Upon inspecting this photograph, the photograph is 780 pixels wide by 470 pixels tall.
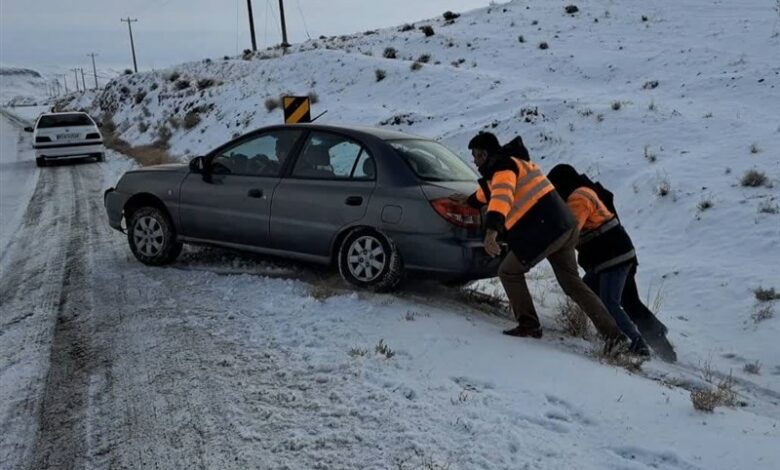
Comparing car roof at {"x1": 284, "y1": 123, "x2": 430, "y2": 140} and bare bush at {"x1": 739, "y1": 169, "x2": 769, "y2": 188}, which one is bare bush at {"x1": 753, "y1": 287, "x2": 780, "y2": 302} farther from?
car roof at {"x1": 284, "y1": 123, "x2": 430, "y2": 140}

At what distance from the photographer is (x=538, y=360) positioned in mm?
4410

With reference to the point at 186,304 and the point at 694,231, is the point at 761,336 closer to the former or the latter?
the point at 694,231

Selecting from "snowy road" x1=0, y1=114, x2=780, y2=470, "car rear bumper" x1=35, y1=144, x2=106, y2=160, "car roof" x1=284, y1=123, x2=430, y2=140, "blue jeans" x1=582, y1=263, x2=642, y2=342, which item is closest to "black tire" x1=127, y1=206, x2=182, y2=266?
"snowy road" x1=0, y1=114, x2=780, y2=470

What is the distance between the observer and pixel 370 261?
5660 millimetres

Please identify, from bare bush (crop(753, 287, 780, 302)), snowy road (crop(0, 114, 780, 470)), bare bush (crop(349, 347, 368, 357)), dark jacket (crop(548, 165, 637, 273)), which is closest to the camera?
snowy road (crop(0, 114, 780, 470))

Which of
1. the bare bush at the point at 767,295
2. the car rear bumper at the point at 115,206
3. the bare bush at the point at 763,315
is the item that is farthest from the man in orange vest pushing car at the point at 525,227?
the car rear bumper at the point at 115,206

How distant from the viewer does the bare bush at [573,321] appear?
5289 mm

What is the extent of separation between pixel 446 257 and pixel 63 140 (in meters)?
16.2

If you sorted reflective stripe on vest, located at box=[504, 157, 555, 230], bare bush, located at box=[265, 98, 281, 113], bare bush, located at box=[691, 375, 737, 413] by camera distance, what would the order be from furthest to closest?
bare bush, located at box=[265, 98, 281, 113] → reflective stripe on vest, located at box=[504, 157, 555, 230] → bare bush, located at box=[691, 375, 737, 413]

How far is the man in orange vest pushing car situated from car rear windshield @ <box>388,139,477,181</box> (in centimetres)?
89

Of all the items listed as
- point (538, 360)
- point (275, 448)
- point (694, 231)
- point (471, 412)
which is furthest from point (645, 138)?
point (275, 448)

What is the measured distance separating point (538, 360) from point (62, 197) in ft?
35.5

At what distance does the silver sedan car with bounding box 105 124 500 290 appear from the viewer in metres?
5.41

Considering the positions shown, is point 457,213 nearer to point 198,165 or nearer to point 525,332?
point 525,332
